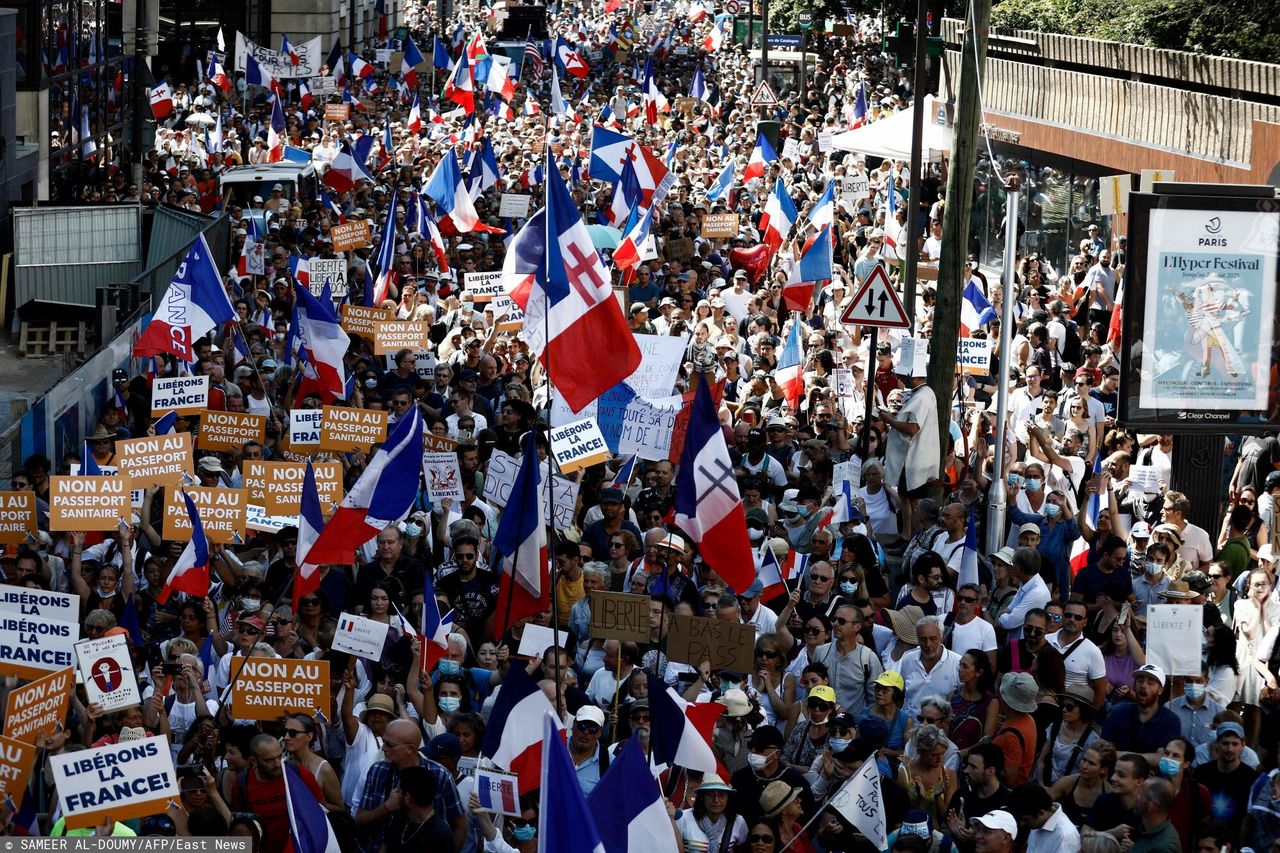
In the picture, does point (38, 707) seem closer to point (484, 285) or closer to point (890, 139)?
point (484, 285)

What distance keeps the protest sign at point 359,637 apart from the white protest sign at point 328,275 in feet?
33.7

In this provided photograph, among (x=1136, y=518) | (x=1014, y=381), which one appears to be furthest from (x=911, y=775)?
(x=1014, y=381)

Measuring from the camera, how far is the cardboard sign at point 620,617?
993 centimetres

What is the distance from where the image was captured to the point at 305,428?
1381 cm

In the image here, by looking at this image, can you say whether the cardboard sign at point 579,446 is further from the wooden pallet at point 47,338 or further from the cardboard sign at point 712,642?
the wooden pallet at point 47,338

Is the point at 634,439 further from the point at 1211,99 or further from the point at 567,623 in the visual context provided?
the point at 1211,99

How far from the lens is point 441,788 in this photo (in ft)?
27.7

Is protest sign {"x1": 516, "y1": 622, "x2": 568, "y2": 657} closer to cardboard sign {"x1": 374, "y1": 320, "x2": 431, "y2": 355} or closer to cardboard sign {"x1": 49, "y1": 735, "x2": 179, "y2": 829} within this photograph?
cardboard sign {"x1": 49, "y1": 735, "x2": 179, "y2": 829}

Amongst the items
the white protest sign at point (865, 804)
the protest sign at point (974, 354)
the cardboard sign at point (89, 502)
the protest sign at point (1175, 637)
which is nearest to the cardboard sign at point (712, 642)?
the white protest sign at point (865, 804)

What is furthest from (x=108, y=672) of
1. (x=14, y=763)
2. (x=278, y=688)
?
(x=14, y=763)

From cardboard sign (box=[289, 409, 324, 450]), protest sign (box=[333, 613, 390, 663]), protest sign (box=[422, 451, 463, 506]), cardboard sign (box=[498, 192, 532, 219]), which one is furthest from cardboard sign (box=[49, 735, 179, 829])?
cardboard sign (box=[498, 192, 532, 219])

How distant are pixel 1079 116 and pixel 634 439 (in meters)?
17.6

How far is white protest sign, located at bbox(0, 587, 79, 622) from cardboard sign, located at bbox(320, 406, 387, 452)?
12.7ft

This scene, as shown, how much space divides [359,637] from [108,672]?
123cm
